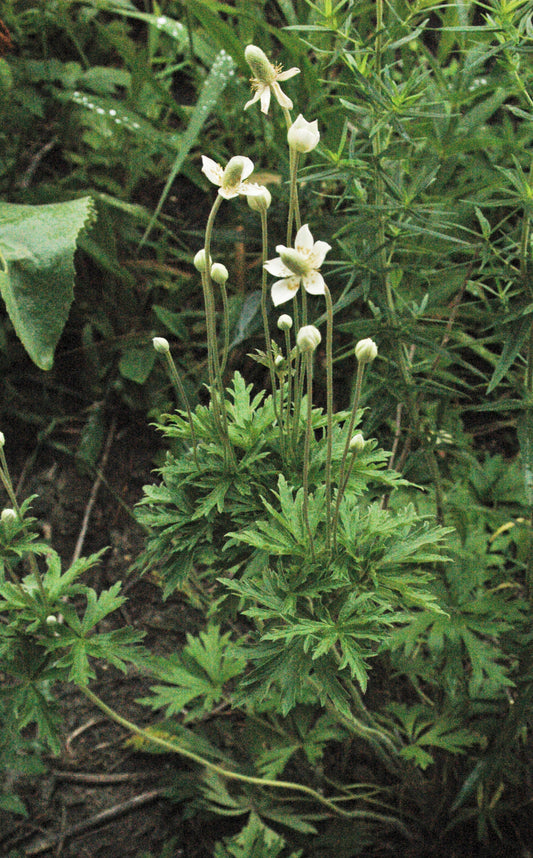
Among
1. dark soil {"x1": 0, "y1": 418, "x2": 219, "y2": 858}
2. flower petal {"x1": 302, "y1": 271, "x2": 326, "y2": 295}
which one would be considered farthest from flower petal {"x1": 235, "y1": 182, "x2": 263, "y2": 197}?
dark soil {"x1": 0, "y1": 418, "x2": 219, "y2": 858}

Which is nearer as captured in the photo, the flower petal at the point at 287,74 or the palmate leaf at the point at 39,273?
the flower petal at the point at 287,74

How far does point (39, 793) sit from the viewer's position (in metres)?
1.47

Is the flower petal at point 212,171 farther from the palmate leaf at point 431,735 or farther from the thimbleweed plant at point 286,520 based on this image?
the palmate leaf at point 431,735

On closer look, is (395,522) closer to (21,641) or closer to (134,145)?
(21,641)

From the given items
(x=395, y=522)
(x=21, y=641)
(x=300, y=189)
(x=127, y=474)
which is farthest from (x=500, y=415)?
(x=21, y=641)

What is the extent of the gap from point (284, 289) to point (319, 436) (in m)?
0.51

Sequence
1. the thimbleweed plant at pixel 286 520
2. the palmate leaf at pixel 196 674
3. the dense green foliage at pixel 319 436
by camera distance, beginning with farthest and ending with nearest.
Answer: the palmate leaf at pixel 196 674
the dense green foliage at pixel 319 436
the thimbleweed plant at pixel 286 520

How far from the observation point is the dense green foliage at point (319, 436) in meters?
0.91

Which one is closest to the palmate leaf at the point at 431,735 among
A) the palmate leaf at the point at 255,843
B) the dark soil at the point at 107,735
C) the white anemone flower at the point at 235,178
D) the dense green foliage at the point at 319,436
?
the dense green foliage at the point at 319,436

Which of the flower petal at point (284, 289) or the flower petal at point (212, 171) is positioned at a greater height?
the flower petal at point (212, 171)

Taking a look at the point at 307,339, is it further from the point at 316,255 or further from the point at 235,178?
the point at 235,178

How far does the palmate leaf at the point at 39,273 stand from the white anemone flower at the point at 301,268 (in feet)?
2.10

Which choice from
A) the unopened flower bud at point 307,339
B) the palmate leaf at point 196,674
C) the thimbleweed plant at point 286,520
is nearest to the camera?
the unopened flower bud at point 307,339

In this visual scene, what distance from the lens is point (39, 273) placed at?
1335 millimetres
